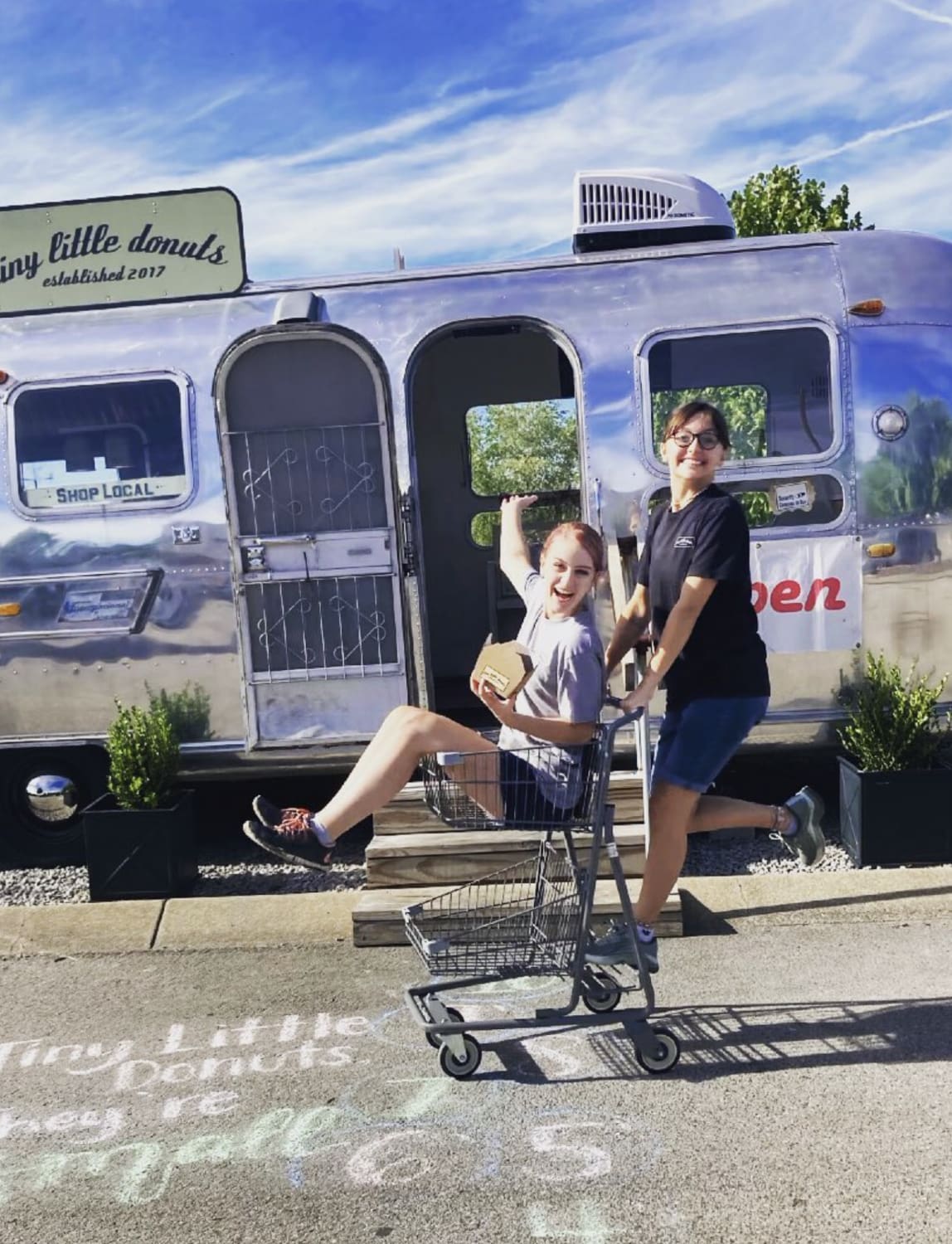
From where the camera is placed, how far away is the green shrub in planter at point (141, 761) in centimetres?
557

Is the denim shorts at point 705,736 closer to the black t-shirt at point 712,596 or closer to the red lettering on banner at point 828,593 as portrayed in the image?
the black t-shirt at point 712,596

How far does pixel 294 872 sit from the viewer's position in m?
6.00

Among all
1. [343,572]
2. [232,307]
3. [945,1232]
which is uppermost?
[232,307]

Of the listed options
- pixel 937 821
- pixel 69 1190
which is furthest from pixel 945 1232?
pixel 937 821

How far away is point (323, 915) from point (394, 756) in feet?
5.24

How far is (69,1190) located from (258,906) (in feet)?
6.65

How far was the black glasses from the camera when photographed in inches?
161

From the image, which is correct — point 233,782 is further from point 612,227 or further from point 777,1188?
point 777,1188

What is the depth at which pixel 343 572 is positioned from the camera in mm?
6004

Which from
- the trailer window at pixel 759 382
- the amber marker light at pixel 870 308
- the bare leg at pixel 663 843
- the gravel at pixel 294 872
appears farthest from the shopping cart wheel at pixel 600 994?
the amber marker light at pixel 870 308

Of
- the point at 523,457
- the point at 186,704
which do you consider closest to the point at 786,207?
the point at 523,457

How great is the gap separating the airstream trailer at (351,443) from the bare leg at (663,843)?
5.73 ft

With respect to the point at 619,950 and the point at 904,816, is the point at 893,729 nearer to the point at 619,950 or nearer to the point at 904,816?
the point at 904,816

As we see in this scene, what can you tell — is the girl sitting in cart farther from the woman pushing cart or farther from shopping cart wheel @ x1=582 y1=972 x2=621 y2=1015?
shopping cart wheel @ x1=582 y1=972 x2=621 y2=1015
